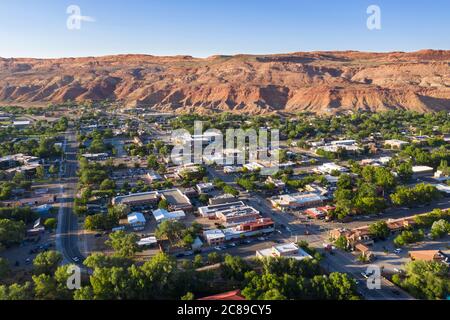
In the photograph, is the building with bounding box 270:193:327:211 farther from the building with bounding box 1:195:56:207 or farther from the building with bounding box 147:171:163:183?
the building with bounding box 1:195:56:207

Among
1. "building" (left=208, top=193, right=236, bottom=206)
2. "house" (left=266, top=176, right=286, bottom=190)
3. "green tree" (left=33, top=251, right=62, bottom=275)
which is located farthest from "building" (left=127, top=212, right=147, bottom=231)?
"house" (left=266, top=176, right=286, bottom=190)

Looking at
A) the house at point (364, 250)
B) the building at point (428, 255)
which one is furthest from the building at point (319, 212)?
→ the building at point (428, 255)

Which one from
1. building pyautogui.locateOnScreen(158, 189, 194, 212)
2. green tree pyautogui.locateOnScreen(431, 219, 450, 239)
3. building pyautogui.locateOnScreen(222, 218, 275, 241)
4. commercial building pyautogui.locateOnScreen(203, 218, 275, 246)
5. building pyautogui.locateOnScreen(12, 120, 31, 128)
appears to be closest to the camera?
green tree pyautogui.locateOnScreen(431, 219, 450, 239)

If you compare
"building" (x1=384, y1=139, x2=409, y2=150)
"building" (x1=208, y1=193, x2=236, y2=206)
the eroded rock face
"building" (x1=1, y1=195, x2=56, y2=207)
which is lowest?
"building" (x1=1, y1=195, x2=56, y2=207)

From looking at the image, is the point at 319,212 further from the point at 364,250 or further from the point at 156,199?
the point at 156,199

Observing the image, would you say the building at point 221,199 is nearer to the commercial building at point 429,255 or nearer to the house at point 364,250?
the house at point 364,250
